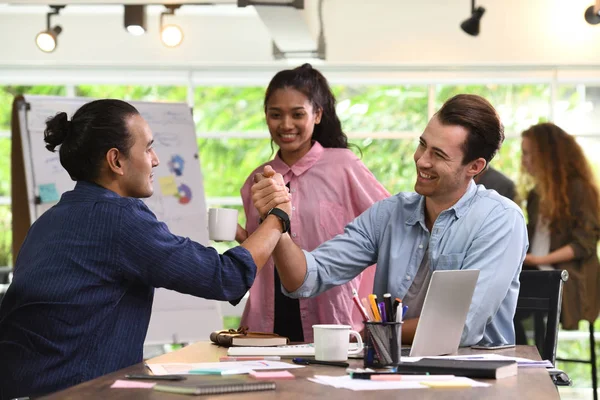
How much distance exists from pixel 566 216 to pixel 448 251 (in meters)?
2.85

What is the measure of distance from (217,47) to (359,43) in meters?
1.11

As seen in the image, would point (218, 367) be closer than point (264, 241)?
Yes

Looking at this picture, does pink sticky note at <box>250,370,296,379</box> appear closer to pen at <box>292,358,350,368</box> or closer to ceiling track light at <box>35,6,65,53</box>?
pen at <box>292,358,350,368</box>

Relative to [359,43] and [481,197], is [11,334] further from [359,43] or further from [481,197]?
[359,43]

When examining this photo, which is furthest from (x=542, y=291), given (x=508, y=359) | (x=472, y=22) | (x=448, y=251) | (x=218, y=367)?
(x=472, y=22)

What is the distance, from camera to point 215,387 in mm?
1629

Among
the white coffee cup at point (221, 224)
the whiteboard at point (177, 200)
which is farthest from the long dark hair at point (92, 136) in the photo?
the whiteboard at point (177, 200)

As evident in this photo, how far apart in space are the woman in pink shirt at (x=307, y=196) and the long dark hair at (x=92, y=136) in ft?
2.93

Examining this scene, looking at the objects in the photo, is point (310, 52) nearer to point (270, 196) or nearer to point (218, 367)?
point (270, 196)

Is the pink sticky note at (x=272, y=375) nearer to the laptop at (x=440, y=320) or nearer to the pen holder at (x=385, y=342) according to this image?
the pen holder at (x=385, y=342)

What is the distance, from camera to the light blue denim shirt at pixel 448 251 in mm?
2398

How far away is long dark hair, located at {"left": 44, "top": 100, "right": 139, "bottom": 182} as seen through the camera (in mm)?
2213

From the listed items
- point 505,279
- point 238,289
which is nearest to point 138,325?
point 238,289

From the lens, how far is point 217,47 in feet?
23.4
